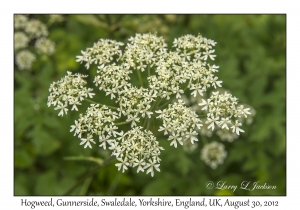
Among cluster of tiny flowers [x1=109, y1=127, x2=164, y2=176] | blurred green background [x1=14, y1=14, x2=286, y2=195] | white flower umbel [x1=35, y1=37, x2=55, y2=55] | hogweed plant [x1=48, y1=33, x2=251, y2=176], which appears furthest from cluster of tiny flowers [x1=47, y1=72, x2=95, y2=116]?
white flower umbel [x1=35, y1=37, x2=55, y2=55]

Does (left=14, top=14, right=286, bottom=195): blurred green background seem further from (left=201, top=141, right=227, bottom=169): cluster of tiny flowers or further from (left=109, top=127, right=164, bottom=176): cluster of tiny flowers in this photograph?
(left=109, top=127, right=164, bottom=176): cluster of tiny flowers

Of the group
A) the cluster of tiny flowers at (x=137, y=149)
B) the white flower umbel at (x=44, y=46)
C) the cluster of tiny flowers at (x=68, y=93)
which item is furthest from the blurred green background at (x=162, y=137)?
the cluster of tiny flowers at (x=137, y=149)

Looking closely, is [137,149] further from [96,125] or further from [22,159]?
[22,159]

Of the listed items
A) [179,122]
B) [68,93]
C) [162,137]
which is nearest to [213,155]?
[162,137]

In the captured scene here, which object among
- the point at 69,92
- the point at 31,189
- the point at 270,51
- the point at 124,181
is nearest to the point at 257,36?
the point at 270,51

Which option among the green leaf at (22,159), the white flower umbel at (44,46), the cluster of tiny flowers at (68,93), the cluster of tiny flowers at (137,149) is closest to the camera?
the cluster of tiny flowers at (137,149)

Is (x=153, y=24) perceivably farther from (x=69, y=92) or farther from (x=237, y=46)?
(x=69, y=92)

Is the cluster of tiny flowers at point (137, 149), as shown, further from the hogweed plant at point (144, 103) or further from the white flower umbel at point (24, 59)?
the white flower umbel at point (24, 59)
